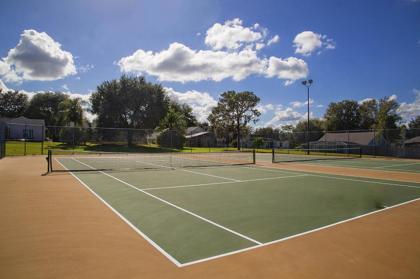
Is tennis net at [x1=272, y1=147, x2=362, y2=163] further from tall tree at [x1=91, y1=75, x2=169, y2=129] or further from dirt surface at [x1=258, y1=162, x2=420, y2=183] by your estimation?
tall tree at [x1=91, y1=75, x2=169, y2=129]

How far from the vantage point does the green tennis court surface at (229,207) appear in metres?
4.64

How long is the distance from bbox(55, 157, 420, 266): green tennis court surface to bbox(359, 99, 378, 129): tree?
220 feet

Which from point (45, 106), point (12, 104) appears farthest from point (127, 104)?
point (12, 104)

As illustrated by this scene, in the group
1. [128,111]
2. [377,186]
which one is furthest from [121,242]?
[128,111]

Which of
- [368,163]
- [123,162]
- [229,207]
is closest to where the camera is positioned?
[229,207]

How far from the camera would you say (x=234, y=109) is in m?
57.5

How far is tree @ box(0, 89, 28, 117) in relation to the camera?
252ft

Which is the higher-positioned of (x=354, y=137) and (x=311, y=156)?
(x=354, y=137)

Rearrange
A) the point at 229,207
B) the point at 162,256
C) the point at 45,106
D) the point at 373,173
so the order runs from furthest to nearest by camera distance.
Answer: the point at 45,106
the point at 373,173
the point at 229,207
the point at 162,256

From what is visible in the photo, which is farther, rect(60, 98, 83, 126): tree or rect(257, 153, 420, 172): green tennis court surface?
rect(60, 98, 83, 126): tree

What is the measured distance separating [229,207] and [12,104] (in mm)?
90529

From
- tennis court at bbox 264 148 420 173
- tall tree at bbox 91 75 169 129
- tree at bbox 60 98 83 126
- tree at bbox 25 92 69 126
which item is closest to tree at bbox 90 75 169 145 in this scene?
tall tree at bbox 91 75 169 129

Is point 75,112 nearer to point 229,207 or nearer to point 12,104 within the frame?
point 12,104

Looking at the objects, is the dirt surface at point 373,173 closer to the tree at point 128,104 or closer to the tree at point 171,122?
the tree at point 171,122
